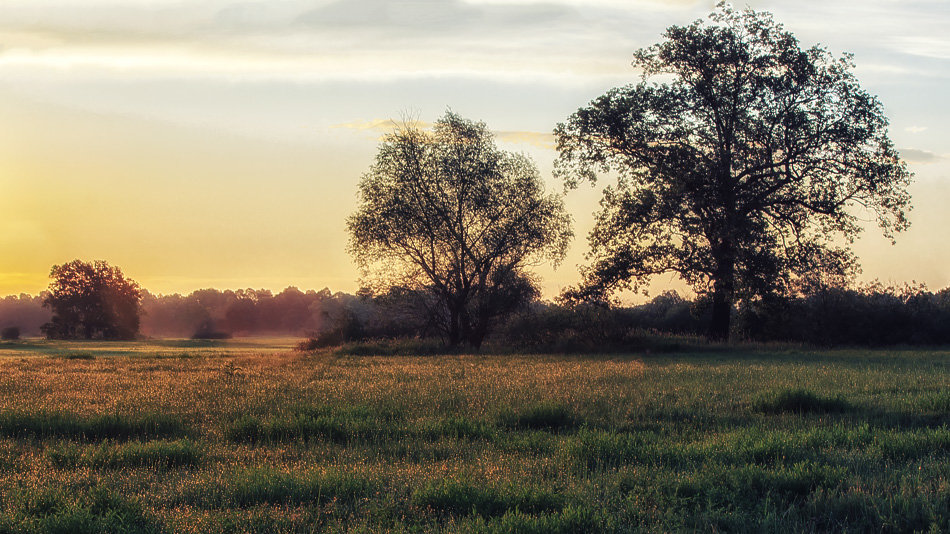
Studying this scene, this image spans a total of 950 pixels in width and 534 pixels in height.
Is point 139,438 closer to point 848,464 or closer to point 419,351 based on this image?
point 848,464

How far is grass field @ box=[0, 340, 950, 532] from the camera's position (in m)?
6.20

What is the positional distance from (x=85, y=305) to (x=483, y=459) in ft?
321

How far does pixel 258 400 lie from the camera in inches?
550

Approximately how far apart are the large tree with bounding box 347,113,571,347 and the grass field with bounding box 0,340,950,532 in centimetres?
2424

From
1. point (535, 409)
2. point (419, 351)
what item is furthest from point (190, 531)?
point (419, 351)

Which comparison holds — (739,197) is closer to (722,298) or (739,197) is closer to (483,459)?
(722,298)

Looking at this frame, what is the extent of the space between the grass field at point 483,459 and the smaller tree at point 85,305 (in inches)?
3366

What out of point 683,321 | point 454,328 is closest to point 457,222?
point 454,328

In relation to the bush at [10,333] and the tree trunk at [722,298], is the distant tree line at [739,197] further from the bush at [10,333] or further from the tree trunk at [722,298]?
the bush at [10,333]

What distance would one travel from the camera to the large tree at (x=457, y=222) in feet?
131

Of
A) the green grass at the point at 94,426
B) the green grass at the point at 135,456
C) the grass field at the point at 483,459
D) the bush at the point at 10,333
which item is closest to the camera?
the grass field at the point at 483,459

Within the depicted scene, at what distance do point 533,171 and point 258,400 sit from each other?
29202 mm

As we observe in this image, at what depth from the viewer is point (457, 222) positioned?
132 feet

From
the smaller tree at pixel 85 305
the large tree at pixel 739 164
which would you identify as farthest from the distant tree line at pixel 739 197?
the smaller tree at pixel 85 305
